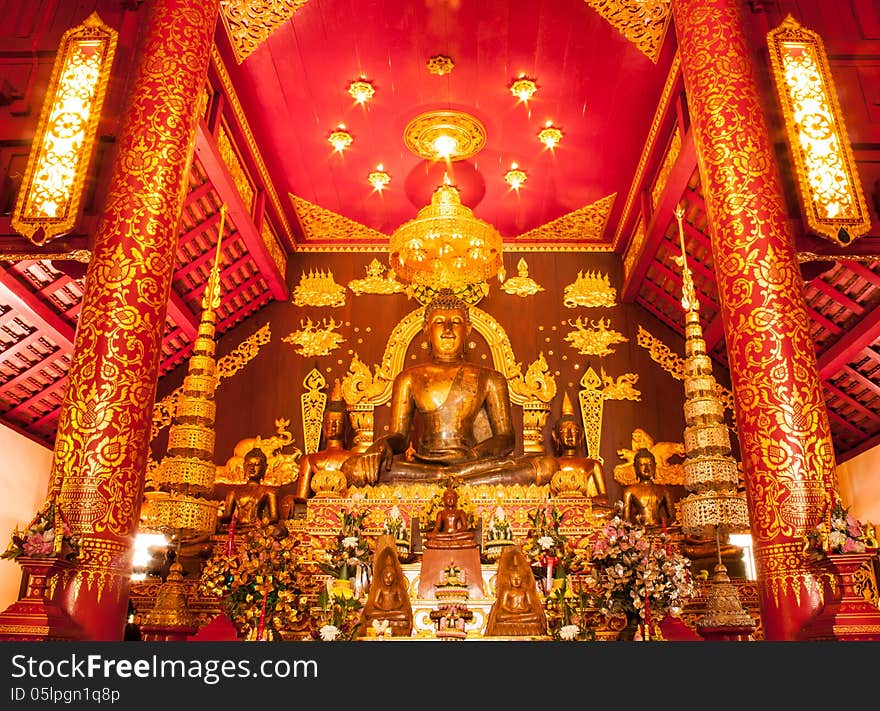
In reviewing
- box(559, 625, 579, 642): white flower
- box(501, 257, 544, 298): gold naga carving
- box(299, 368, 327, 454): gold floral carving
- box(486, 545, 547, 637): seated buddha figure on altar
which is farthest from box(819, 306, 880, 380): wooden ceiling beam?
box(299, 368, 327, 454): gold floral carving

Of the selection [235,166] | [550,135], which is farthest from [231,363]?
[550,135]

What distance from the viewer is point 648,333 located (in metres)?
7.70

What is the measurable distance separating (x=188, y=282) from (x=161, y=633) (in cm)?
350

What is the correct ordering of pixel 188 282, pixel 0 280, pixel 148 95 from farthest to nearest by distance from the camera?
pixel 188 282 → pixel 0 280 → pixel 148 95

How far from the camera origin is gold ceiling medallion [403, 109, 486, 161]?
658 cm

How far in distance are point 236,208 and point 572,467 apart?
3.64 m

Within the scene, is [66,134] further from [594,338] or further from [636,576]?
[594,338]

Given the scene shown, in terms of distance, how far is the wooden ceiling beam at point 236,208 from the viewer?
575cm

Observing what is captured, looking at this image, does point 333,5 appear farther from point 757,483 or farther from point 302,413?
point 757,483

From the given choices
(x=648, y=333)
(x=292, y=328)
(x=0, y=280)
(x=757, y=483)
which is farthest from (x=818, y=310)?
(x=0, y=280)

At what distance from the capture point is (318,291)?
799 cm

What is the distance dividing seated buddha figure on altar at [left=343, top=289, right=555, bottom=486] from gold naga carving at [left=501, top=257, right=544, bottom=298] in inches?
22.1

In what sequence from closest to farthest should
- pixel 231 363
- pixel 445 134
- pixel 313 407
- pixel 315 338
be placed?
pixel 445 134
pixel 313 407
pixel 231 363
pixel 315 338

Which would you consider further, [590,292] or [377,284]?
[377,284]
